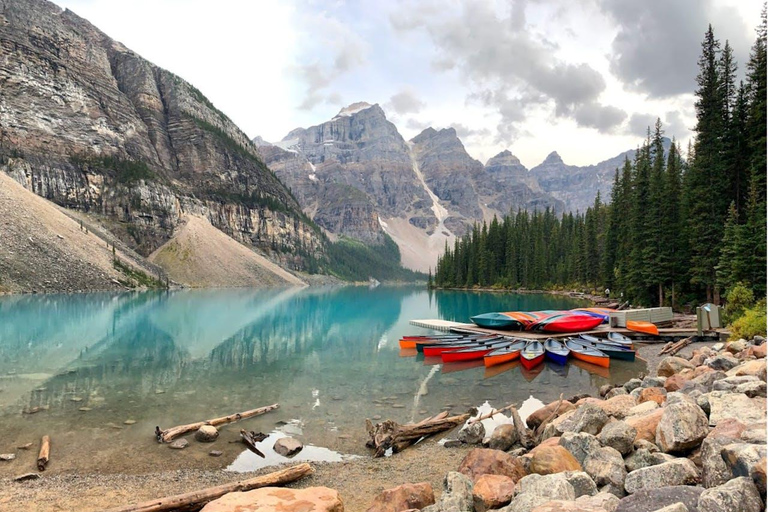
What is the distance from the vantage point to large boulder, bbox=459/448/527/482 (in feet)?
28.2

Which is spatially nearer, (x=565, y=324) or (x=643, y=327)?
(x=643, y=327)

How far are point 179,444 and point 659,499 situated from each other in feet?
38.1

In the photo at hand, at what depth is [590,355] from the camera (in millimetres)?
24609

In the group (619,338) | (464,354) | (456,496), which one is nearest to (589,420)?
(456,496)

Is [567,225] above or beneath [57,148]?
beneath

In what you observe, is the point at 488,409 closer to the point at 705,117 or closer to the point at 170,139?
the point at 705,117

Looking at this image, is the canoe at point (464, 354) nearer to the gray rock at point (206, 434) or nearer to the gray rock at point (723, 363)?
the gray rock at point (723, 363)

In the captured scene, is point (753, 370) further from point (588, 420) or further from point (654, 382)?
point (588, 420)

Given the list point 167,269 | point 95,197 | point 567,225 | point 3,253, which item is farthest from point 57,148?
point 567,225

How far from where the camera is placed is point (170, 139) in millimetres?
199000

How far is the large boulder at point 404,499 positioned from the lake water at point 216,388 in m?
4.32

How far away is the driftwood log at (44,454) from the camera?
35.1ft

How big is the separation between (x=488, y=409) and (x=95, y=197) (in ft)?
528

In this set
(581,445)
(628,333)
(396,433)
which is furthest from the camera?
(628,333)
